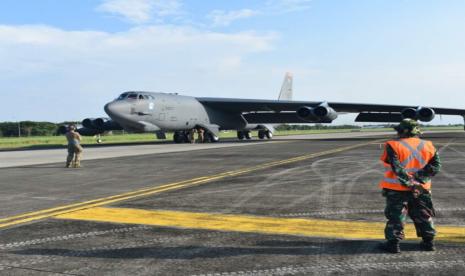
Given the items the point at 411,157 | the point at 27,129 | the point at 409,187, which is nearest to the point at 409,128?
A: the point at 411,157

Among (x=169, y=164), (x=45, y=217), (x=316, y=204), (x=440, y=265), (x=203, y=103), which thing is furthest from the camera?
(x=203, y=103)

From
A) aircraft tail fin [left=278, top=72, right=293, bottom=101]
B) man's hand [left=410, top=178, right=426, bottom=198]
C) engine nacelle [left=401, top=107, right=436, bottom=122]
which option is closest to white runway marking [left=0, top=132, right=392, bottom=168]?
man's hand [left=410, top=178, right=426, bottom=198]

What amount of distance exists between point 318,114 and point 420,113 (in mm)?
8115

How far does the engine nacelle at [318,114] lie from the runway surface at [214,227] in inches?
807

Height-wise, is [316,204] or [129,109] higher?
[129,109]

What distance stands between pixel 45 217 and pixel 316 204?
4475 millimetres

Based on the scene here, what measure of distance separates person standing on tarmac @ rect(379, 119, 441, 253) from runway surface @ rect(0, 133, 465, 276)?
23cm

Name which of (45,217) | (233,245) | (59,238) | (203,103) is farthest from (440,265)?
(203,103)

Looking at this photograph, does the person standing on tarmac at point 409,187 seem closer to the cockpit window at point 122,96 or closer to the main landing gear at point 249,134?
the cockpit window at point 122,96

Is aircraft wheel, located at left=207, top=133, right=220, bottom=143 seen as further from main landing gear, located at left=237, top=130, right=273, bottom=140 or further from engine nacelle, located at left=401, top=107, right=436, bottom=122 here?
engine nacelle, located at left=401, top=107, right=436, bottom=122

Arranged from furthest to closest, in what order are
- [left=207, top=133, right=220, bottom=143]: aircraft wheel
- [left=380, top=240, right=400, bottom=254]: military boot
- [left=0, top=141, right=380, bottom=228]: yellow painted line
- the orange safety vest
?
1. [left=207, top=133, right=220, bottom=143]: aircraft wheel
2. [left=0, top=141, right=380, bottom=228]: yellow painted line
3. the orange safety vest
4. [left=380, top=240, right=400, bottom=254]: military boot

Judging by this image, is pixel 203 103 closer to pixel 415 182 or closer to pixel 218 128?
pixel 218 128

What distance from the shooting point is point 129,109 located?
88.9 feet

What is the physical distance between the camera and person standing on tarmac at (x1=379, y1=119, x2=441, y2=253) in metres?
4.89
